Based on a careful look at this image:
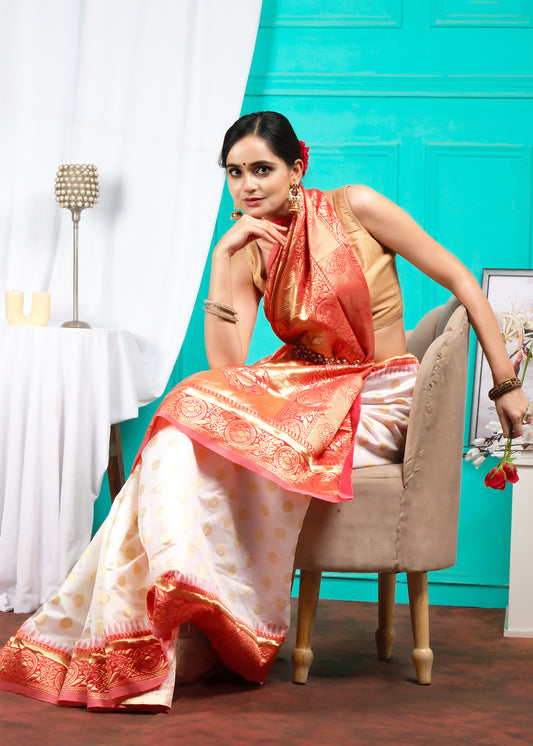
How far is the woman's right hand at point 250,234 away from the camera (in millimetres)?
1921

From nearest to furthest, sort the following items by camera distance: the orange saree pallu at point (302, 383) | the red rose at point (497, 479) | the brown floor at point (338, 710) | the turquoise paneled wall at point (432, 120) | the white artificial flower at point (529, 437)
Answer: the brown floor at point (338, 710), the orange saree pallu at point (302, 383), the red rose at point (497, 479), the white artificial flower at point (529, 437), the turquoise paneled wall at point (432, 120)

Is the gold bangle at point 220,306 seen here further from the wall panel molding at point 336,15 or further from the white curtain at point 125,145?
the wall panel molding at point 336,15

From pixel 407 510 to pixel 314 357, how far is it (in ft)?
1.46

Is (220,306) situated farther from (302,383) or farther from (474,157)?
(474,157)

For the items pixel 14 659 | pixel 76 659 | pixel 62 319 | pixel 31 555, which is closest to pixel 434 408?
pixel 76 659

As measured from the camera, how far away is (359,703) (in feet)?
5.68

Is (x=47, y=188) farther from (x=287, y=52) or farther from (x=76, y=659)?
(x=76, y=659)

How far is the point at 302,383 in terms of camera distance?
1.93 meters

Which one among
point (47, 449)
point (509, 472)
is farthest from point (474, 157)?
point (47, 449)

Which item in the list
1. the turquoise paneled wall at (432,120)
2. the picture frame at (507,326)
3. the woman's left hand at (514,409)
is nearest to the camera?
the woman's left hand at (514,409)

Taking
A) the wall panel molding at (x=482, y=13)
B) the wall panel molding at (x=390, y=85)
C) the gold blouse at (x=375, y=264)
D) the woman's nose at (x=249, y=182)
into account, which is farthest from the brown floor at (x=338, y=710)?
the wall panel molding at (x=482, y=13)

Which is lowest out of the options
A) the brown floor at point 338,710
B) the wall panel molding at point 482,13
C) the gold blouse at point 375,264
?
the brown floor at point 338,710

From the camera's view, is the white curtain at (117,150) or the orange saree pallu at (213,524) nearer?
the orange saree pallu at (213,524)

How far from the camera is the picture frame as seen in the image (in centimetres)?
273
